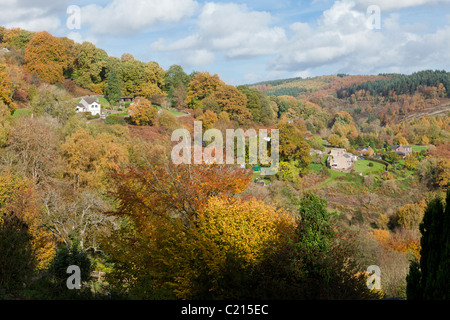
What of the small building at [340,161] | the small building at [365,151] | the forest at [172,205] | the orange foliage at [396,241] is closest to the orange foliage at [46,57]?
the forest at [172,205]

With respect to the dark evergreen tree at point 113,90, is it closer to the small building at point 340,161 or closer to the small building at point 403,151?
the small building at point 340,161

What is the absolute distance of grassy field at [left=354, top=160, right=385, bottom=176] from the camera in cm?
5627

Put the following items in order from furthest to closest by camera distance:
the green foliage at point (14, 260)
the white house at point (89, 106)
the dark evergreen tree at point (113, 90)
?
the dark evergreen tree at point (113, 90) → the white house at point (89, 106) → the green foliage at point (14, 260)

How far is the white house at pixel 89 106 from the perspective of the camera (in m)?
41.1

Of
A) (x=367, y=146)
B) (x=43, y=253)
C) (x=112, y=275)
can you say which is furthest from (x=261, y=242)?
(x=367, y=146)

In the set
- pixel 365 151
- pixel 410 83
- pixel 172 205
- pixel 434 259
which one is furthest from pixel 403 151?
pixel 410 83

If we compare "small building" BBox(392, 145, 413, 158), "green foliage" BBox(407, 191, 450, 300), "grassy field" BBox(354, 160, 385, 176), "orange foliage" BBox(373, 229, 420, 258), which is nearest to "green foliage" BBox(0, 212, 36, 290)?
"green foliage" BBox(407, 191, 450, 300)

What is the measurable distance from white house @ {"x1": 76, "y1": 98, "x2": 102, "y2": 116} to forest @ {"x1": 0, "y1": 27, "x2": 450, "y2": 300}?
1977mm

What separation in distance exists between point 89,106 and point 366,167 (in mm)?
45442

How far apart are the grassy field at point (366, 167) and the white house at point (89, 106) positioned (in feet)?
135

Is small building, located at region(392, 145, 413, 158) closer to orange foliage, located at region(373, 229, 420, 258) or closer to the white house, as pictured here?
orange foliage, located at region(373, 229, 420, 258)

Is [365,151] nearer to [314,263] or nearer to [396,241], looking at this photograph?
[396,241]

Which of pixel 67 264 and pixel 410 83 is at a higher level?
pixel 410 83

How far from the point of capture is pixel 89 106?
41.5m
